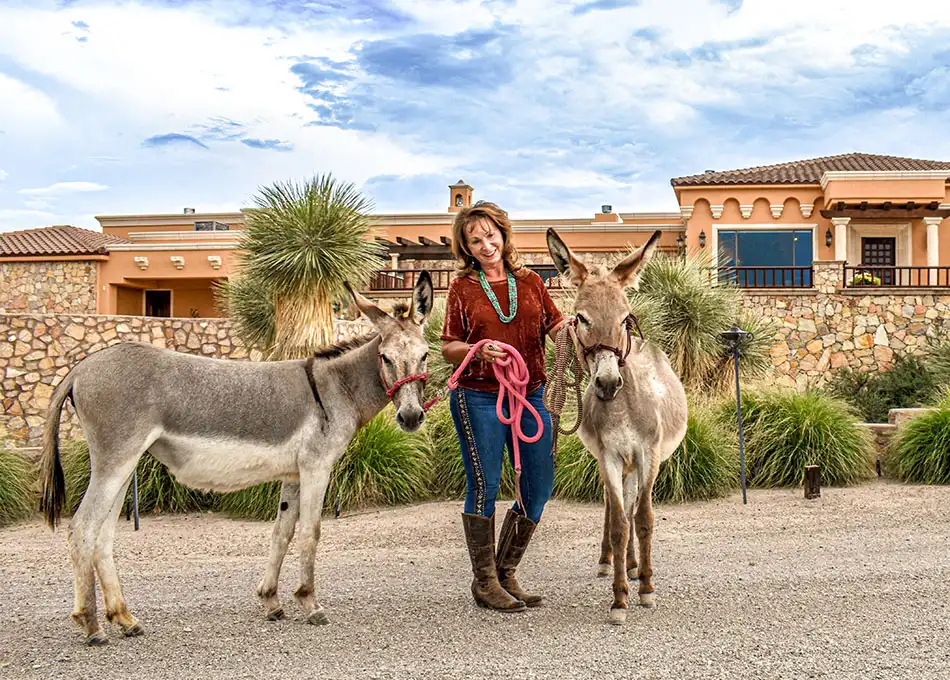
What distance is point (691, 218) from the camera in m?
28.6

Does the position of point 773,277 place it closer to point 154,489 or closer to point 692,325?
point 692,325

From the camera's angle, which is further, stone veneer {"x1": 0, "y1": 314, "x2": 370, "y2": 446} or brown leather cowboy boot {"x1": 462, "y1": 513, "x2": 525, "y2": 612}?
stone veneer {"x1": 0, "y1": 314, "x2": 370, "y2": 446}

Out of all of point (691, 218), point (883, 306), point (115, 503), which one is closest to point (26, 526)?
point (115, 503)

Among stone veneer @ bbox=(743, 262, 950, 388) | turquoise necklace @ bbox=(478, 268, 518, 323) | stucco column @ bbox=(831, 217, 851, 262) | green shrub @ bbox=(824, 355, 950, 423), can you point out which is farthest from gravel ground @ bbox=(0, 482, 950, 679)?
stucco column @ bbox=(831, 217, 851, 262)

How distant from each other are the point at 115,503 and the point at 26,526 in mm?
6135

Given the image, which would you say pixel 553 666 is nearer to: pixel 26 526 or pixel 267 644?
pixel 267 644

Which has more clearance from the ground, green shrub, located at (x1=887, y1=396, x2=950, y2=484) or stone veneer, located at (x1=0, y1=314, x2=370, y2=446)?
stone veneer, located at (x1=0, y1=314, x2=370, y2=446)

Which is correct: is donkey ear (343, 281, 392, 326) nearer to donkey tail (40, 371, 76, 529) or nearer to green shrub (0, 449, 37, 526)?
donkey tail (40, 371, 76, 529)

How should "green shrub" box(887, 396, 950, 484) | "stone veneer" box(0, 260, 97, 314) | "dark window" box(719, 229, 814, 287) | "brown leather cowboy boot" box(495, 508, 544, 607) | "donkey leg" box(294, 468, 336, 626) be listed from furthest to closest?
1. "dark window" box(719, 229, 814, 287)
2. "stone veneer" box(0, 260, 97, 314)
3. "green shrub" box(887, 396, 950, 484)
4. "brown leather cowboy boot" box(495, 508, 544, 607)
5. "donkey leg" box(294, 468, 336, 626)

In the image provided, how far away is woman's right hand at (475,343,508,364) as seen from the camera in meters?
4.96

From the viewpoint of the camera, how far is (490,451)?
16.8 ft

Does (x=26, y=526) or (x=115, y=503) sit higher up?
(x=115, y=503)

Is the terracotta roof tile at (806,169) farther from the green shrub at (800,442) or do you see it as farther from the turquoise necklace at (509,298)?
the turquoise necklace at (509,298)

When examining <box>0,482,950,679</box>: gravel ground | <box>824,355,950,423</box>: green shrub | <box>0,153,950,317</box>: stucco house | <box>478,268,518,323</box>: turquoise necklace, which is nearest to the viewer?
<box>0,482,950,679</box>: gravel ground
